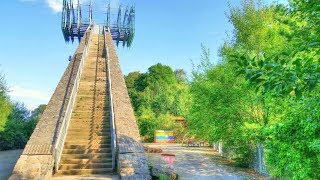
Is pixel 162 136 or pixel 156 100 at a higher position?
pixel 156 100

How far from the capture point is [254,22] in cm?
1496

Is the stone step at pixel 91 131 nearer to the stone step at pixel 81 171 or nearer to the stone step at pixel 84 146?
the stone step at pixel 84 146

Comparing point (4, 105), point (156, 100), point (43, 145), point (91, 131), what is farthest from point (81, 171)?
point (156, 100)

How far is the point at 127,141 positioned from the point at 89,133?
8.15ft

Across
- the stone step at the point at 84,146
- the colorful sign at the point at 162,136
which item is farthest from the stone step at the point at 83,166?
the colorful sign at the point at 162,136

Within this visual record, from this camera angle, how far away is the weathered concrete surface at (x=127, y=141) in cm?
925

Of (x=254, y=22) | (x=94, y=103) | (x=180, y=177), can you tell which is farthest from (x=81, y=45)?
(x=180, y=177)

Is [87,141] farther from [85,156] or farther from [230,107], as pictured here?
[230,107]

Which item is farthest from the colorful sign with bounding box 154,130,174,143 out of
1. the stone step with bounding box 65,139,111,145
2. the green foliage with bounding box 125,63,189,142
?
the stone step with bounding box 65,139,111,145

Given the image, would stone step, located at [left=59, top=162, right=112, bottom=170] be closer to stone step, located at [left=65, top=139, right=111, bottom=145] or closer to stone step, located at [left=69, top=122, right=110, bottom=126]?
stone step, located at [left=65, top=139, right=111, bottom=145]

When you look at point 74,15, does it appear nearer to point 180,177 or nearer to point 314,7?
point 180,177

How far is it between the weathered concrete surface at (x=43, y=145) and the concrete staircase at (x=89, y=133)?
701 millimetres

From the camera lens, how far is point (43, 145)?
10281 millimetres

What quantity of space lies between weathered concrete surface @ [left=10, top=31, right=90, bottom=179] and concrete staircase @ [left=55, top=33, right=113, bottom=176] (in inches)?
27.6
